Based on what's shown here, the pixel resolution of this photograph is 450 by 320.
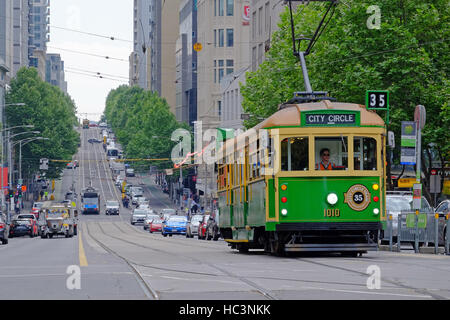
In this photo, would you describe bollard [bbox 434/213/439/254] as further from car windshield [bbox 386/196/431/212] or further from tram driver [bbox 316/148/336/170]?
car windshield [bbox 386/196/431/212]

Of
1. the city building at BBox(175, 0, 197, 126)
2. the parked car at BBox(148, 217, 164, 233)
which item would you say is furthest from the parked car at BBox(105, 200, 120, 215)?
the parked car at BBox(148, 217, 164, 233)

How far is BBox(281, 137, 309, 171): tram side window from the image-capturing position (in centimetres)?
2197

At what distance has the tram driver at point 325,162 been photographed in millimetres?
21969

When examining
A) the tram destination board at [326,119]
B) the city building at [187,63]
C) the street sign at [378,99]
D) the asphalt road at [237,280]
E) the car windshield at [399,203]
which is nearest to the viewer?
the asphalt road at [237,280]

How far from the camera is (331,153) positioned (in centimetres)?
2211

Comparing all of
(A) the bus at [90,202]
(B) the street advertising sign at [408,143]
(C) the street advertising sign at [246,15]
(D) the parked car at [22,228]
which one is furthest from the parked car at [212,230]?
(A) the bus at [90,202]

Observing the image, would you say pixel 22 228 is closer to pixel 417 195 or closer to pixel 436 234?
pixel 417 195

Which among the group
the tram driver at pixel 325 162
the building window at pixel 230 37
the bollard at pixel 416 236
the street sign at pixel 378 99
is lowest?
the bollard at pixel 416 236

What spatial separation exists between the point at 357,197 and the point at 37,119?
98.4 m

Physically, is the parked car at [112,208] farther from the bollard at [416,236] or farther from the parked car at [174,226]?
the bollard at [416,236]

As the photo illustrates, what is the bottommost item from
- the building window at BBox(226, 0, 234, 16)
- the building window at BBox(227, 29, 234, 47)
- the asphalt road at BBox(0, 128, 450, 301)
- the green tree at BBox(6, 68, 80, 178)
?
the asphalt road at BBox(0, 128, 450, 301)

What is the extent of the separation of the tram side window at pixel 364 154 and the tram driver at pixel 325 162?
0.53 m

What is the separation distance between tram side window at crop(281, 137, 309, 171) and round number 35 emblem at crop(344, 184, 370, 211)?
1077 mm
